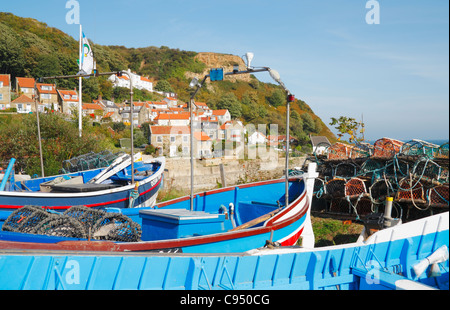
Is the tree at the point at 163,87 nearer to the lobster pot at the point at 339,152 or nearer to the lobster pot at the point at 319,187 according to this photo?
the lobster pot at the point at 339,152

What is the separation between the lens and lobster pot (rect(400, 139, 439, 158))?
35.6 feet

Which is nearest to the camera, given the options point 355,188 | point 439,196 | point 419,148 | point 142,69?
point 439,196

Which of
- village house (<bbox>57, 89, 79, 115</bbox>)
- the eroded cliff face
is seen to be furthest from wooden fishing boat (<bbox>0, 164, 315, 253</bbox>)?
the eroded cliff face

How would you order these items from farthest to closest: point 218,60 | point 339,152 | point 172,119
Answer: point 218,60, point 172,119, point 339,152

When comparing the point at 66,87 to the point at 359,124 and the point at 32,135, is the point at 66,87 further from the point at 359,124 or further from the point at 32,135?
the point at 359,124

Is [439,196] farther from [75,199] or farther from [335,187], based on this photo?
[75,199]

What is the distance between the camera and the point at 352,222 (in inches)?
448

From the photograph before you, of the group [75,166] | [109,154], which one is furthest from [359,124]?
[75,166]

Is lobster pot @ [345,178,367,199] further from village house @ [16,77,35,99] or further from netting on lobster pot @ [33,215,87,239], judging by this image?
village house @ [16,77,35,99]

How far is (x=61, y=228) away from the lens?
6270mm

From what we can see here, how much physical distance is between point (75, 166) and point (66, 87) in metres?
43.0

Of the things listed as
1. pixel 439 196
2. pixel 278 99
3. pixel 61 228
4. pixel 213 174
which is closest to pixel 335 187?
pixel 439 196

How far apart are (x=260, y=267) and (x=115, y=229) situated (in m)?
2.94
